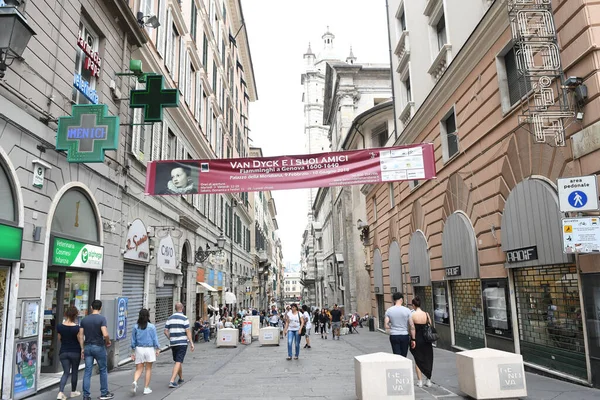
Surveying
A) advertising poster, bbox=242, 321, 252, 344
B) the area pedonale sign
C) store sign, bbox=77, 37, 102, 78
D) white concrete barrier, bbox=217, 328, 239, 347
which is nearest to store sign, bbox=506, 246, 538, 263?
the area pedonale sign

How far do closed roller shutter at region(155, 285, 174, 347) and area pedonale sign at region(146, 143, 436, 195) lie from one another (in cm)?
610

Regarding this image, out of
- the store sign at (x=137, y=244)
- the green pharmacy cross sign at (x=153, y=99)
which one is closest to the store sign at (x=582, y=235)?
the green pharmacy cross sign at (x=153, y=99)

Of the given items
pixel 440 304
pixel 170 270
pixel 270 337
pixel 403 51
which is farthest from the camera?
pixel 403 51

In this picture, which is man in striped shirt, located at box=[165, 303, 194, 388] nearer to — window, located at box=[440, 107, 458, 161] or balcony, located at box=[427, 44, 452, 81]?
window, located at box=[440, 107, 458, 161]

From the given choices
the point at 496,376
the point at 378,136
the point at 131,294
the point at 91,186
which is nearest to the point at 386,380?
the point at 496,376

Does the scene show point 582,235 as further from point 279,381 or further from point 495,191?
point 279,381

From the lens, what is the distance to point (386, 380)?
6.98 m

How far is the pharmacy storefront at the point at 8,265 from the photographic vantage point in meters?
7.65

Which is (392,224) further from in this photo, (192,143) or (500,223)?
(500,223)

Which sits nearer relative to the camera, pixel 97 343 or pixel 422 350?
pixel 97 343

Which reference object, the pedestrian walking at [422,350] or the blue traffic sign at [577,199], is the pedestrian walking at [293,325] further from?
the blue traffic sign at [577,199]

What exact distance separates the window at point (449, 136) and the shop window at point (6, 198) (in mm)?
11708

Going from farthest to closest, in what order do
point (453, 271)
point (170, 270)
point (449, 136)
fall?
point (170, 270) < point (449, 136) < point (453, 271)

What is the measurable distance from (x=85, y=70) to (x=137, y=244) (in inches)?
215
